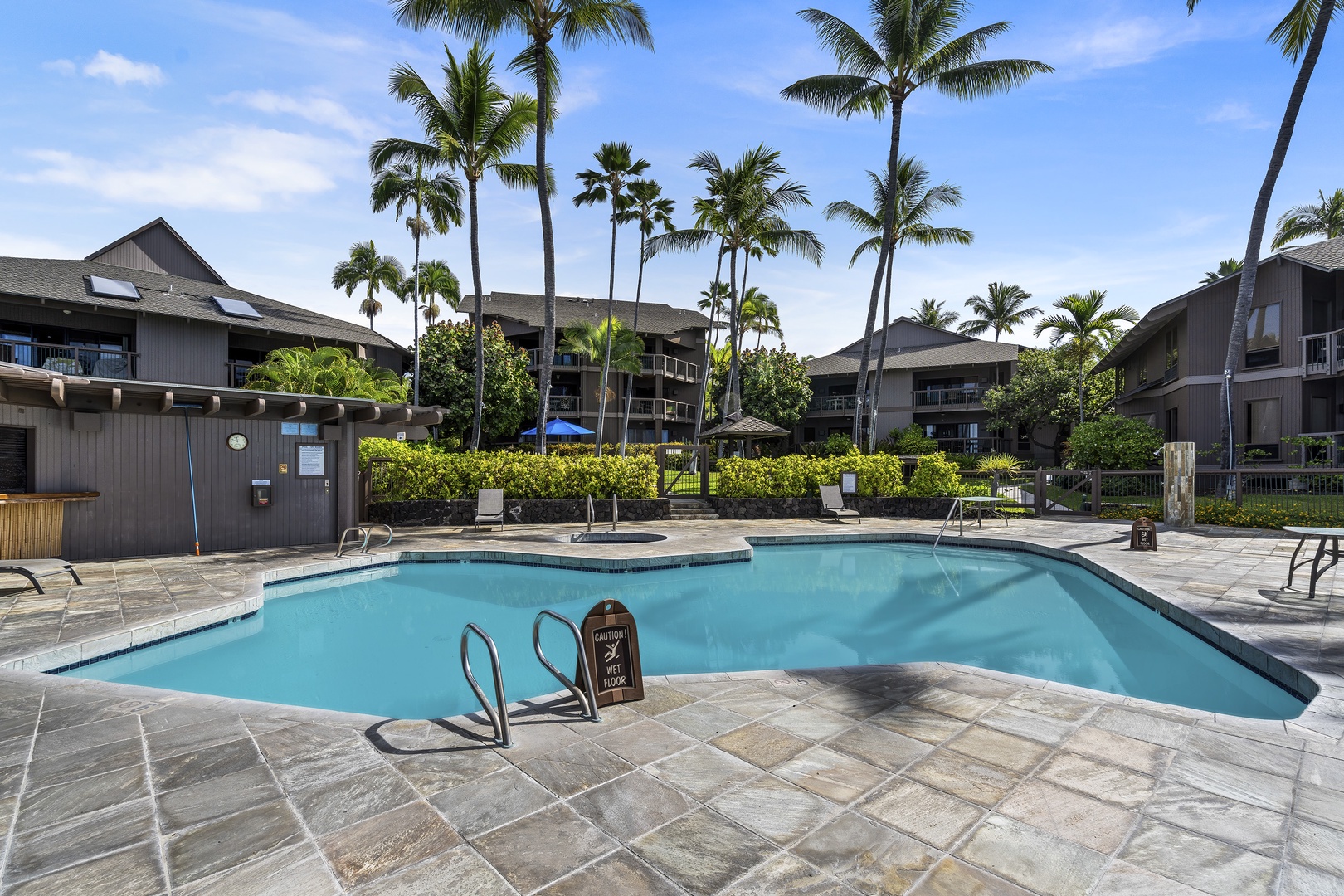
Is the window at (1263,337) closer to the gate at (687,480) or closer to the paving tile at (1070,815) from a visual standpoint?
the gate at (687,480)

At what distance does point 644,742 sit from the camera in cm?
378

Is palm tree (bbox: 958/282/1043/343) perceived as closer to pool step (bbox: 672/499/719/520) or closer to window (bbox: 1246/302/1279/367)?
window (bbox: 1246/302/1279/367)

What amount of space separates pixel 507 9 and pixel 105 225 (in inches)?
605

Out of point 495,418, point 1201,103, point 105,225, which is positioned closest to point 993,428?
point 1201,103

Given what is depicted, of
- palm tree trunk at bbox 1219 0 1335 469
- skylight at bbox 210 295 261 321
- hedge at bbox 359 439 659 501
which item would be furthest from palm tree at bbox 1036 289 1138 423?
skylight at bbox 210 295 261 321

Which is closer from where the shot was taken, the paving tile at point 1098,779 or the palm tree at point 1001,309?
the paving tile at point 1098,779

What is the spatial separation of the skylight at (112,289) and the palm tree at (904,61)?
2220 cm

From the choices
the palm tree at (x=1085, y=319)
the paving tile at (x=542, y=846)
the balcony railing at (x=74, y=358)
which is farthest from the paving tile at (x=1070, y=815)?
the palm tree at (x=1085, y=319)

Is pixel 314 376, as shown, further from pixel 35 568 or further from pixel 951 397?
pixel 951 397

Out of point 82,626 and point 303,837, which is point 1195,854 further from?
point 82,626

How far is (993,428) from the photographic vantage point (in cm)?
3153

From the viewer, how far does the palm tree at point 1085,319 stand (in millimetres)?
30016

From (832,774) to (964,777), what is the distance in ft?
2.24

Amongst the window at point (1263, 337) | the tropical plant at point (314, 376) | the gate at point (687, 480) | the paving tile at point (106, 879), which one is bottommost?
the paving tile at point (106, 879)
